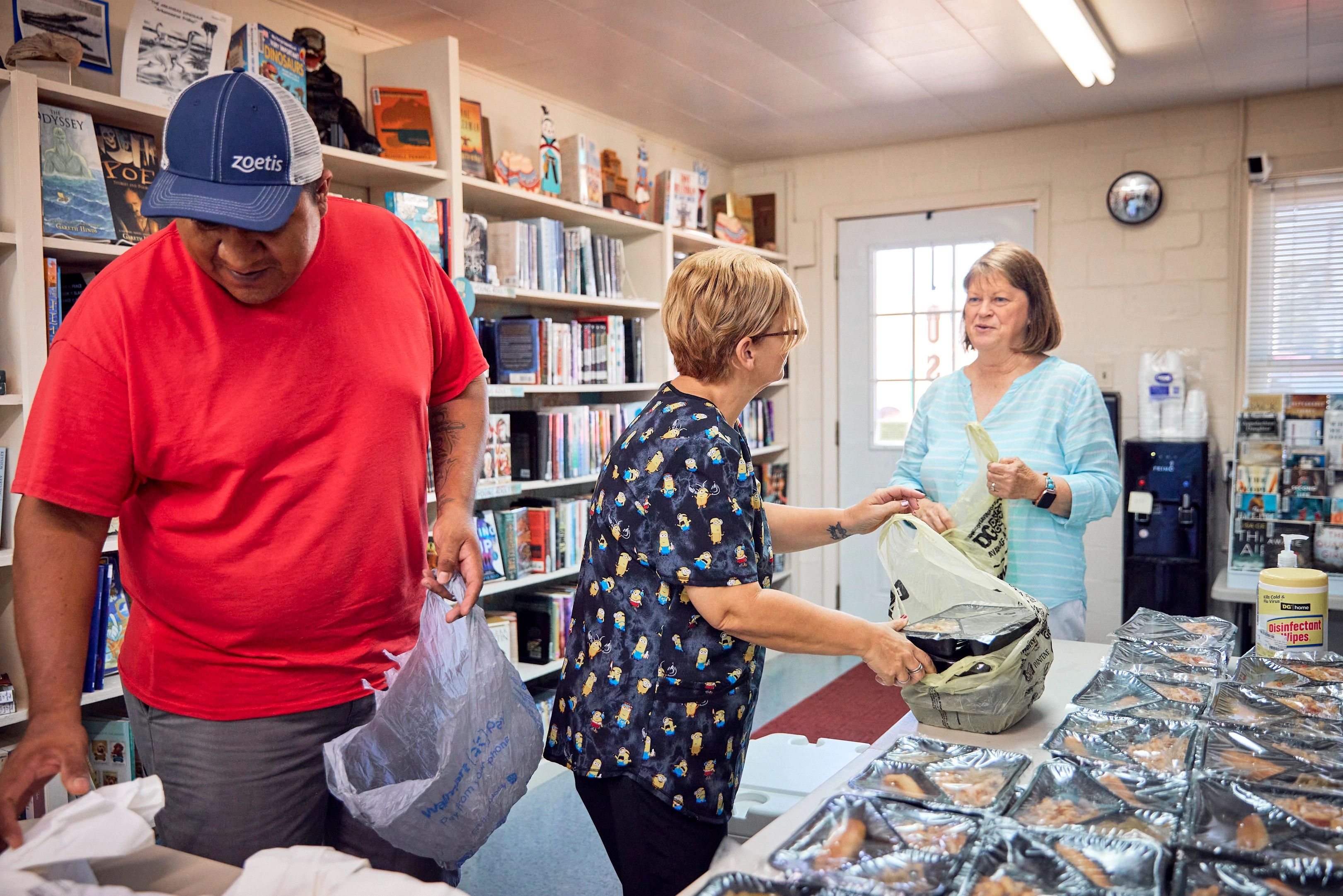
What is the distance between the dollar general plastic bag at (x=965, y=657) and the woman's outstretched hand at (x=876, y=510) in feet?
0.42

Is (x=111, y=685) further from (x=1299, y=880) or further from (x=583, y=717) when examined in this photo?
(x=1299, y=880)

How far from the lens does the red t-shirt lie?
3.94 ft

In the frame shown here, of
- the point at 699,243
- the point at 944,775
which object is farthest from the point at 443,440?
the point at 699,243

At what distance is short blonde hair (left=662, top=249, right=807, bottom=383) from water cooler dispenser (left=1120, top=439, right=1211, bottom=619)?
3.30 m

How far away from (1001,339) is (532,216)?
2.31 metres

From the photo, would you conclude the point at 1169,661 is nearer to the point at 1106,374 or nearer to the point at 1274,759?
the point at 1274,759

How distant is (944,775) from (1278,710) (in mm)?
534

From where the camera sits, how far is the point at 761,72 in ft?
12.6

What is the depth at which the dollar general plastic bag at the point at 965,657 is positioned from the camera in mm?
1380

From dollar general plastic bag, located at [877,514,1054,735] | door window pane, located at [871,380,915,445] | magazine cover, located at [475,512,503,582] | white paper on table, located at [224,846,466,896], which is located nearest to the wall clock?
door window pane, located at [871,380,915,445]

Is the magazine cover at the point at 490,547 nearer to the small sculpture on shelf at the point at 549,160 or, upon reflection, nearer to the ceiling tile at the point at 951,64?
the small sculpture on shelf at the point at 549,160

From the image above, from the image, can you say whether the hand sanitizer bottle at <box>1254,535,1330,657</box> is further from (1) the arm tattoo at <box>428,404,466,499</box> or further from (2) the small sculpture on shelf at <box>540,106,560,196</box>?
(2) the small sculpture on shelf at <box>540,106,560,196</box>

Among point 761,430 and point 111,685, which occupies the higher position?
point 761,430

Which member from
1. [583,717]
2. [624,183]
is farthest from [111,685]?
[624,183]
